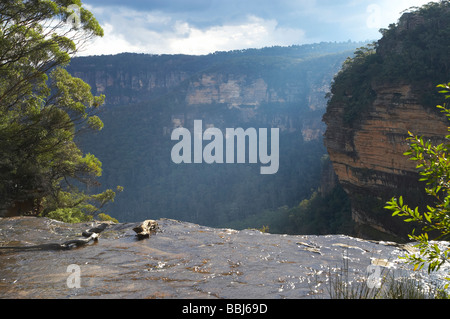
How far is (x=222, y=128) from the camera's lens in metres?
104

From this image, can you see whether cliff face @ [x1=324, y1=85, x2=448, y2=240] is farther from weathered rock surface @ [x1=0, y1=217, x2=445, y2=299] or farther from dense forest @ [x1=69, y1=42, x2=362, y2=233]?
weathered rock surface @ [x1=0, y1=217, x2=445, y2=299]

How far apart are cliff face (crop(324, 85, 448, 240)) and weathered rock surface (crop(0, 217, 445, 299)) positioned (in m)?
19.0

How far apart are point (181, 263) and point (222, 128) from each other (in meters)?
99.9

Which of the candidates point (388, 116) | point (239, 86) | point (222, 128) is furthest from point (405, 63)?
point (239, 86)

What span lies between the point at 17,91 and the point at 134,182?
71797 mm

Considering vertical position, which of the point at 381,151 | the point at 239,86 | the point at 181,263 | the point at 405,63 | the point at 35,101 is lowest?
the point at 181,263

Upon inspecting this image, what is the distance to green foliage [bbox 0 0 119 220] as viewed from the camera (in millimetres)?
9289

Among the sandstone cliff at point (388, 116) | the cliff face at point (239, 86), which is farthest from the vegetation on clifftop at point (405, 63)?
the cliff face at point (239, 86)

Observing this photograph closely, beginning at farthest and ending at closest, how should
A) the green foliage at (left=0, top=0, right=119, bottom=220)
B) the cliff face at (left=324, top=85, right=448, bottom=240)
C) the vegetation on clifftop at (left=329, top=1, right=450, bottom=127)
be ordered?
1. the cliff face at (left=324, top=85, right=448, bottom=240)
2. the vegetation on clifftop at (left=329, top=1, right=450, bottom=127)
3. the green foliage at (left=0, top=0, right=119, bottom=220)

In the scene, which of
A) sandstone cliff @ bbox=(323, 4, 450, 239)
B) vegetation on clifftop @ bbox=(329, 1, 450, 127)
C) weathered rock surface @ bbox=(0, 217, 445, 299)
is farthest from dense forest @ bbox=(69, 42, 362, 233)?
weathered rock surface @ bbox=(0, 217, 445, 299)

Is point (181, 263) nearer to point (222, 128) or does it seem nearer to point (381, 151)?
point (381, 151)

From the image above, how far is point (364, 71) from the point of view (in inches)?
1116
